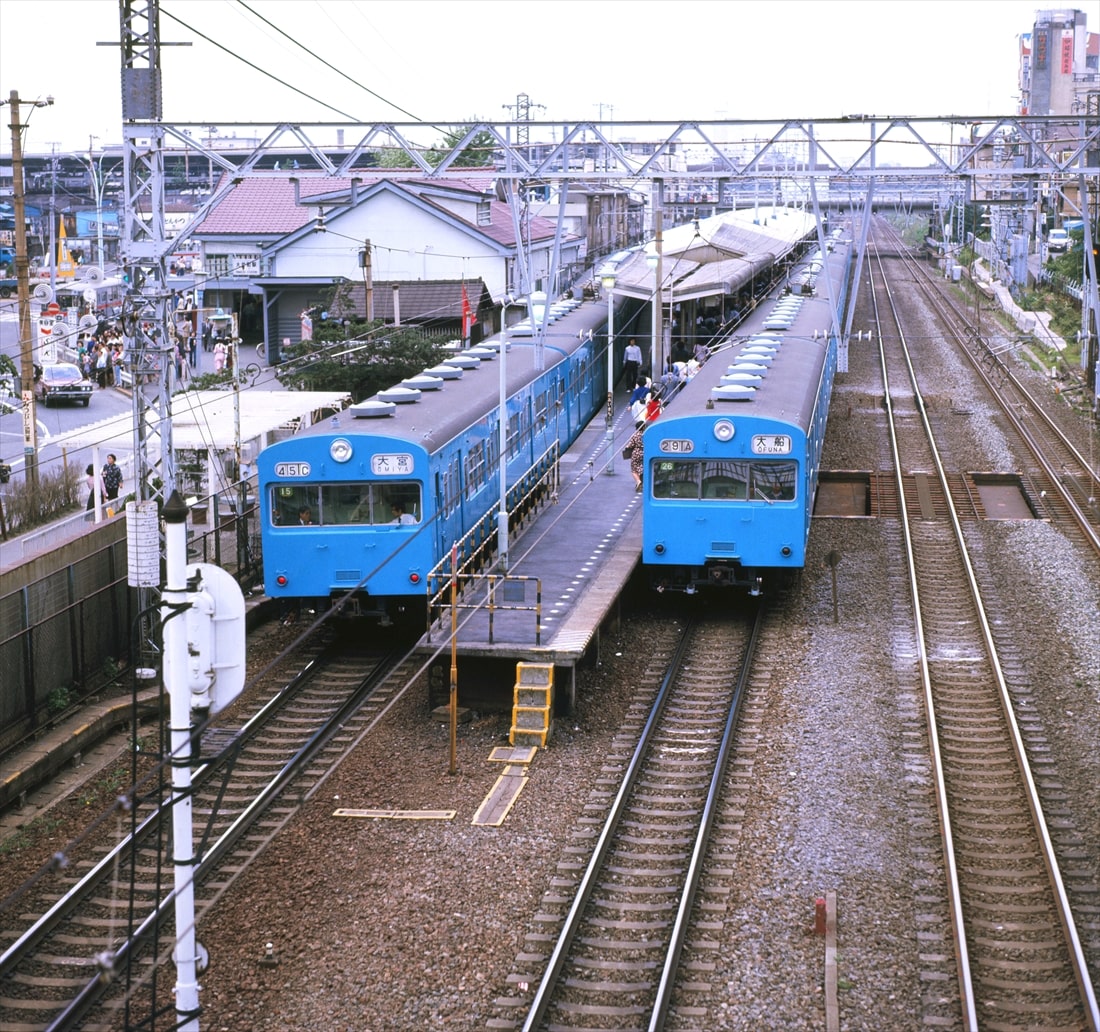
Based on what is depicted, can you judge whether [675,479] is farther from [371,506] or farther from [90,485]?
[90,485]

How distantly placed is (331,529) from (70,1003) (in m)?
7.17

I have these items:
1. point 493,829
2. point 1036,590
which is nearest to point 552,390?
point 1036,590

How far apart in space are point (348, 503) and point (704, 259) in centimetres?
1875

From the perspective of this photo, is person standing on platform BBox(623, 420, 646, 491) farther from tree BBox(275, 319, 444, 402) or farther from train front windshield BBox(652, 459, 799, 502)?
tree BBox(275, 319, 444, 402)

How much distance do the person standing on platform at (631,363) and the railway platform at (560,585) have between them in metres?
6.09

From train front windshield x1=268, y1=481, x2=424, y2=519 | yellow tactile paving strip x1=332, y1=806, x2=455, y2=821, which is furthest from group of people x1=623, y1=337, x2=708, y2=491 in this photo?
yellow tactile paving strip x1=332, y1=806, x2=455, y2=821

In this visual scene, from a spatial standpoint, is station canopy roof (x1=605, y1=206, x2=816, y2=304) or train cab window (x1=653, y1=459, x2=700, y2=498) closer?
train cab window (x1=653, y1=459, x2=700, y2=498)

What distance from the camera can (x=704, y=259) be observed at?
32.4 m

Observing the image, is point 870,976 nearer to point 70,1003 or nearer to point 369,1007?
point 369,1007

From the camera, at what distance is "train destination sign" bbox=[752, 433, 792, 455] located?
52.8ft

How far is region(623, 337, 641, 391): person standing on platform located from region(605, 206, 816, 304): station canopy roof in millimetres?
1061

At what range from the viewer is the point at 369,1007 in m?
8.53

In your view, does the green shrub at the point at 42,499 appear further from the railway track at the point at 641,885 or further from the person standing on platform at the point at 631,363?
the railway track at the point at 641,885

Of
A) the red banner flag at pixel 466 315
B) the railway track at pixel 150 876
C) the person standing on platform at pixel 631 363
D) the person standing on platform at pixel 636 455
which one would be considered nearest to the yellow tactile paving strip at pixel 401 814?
the railway track at pixel 150 876
